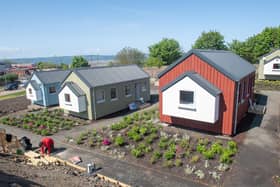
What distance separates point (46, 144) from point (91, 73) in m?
8.54

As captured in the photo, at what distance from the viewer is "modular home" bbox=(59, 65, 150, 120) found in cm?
1753

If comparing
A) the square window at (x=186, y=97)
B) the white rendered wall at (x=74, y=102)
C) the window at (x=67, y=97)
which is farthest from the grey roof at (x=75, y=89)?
the square window at (x=186, y=97)

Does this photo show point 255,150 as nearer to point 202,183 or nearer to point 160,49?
point 202,183

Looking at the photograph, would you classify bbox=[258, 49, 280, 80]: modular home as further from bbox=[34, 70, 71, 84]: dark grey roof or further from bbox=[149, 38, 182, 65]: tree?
bbox=[149, 38, 182, 65]: tree

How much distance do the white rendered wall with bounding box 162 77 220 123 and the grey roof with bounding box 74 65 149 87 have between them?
7186 millimetres

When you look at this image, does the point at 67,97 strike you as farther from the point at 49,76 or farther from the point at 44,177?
the point at 44,177

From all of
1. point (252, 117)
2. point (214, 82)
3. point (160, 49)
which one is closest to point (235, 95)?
point (214, 82)

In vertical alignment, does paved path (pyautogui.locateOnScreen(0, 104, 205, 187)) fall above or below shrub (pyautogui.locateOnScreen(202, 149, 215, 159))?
below

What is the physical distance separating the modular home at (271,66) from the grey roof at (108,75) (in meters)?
18.7

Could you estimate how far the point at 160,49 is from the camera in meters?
60.2

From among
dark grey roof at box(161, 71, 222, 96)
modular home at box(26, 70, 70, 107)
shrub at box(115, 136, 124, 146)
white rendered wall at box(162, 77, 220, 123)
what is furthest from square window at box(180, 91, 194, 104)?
modular home at box(26, 70, 70, 107)

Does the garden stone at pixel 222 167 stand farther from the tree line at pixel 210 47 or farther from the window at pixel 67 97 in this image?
the tree line at pixel 210 47

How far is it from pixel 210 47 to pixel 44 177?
57.0m

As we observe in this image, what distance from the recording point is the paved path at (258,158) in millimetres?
8680
